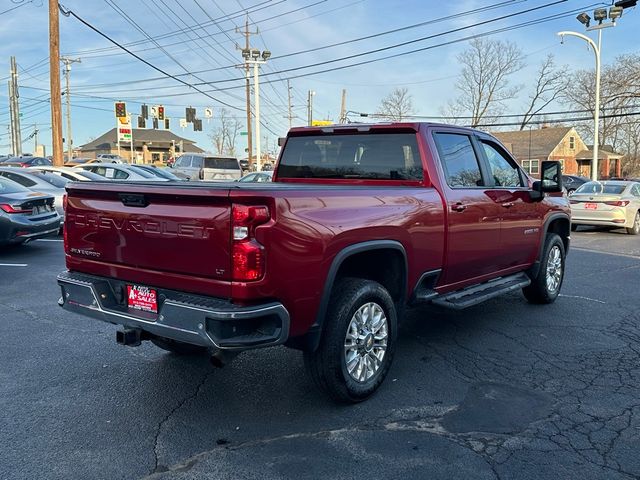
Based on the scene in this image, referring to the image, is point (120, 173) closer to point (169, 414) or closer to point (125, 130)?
point (169, 414)

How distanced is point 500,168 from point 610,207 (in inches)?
412

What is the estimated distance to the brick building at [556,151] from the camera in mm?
58344

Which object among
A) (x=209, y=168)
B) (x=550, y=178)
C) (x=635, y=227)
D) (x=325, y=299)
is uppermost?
(x=209, y=168)

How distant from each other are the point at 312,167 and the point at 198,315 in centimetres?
269

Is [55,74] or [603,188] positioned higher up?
[55,74]

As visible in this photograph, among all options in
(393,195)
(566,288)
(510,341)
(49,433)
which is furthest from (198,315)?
(566,288)

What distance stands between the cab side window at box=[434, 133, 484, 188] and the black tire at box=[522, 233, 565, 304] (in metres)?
1.81

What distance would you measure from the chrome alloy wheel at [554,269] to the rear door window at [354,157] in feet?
9.52

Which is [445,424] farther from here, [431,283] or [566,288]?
[566,288]

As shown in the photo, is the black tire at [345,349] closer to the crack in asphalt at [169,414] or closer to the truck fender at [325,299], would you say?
the truck fender at [325,299]

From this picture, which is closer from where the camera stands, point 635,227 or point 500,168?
point 500,168

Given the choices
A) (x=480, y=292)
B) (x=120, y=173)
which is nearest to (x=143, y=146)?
(x=120, y=173)

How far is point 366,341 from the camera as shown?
408 centimetres

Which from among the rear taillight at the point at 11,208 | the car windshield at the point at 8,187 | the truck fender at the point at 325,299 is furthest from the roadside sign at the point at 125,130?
the truck fender at the point at 325,299
